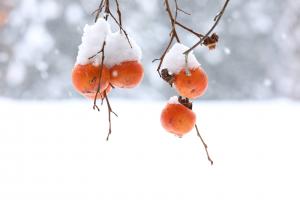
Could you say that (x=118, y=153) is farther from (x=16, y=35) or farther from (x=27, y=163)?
(x=16, y=35)

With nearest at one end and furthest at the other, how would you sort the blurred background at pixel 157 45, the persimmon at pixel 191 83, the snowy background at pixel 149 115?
the persimmon at pixel 191 83
the snowy background at pixel 149 115
the blurred background at pixel 157 45

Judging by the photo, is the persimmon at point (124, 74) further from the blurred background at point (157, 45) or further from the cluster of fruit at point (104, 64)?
the blurred background at point (157, 45)

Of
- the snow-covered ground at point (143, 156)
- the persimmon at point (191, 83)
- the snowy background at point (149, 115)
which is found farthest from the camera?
the snowy background at point (149, 115)

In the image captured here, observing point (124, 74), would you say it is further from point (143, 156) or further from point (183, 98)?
point (143, 156)

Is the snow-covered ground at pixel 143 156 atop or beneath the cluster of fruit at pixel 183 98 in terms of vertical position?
atop

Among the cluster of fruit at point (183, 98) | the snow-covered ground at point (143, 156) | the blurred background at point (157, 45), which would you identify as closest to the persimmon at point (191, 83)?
the cluster of fruit at point (183, 98)

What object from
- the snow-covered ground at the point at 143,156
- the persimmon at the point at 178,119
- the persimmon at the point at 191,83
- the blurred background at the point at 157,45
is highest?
the blurred background at the point at 157,45

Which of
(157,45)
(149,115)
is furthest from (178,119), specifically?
(157,45)
